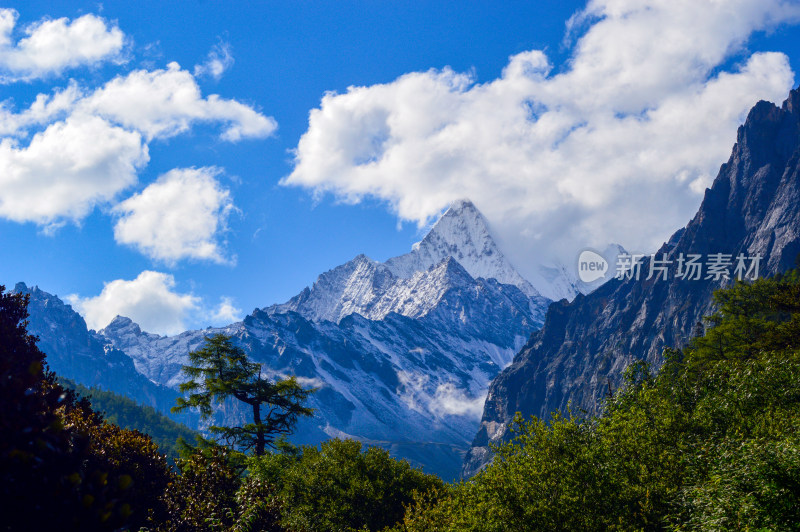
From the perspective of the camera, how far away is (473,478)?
33.2 meters

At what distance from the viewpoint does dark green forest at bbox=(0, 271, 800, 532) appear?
9578 mm

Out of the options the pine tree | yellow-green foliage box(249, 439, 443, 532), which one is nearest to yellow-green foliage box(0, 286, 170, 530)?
yellow-green foliage box(249, 439, 443, 532)

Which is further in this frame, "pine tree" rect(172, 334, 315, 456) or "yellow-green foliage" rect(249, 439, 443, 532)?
"pine tree" rect(172, 334, 315, 456)

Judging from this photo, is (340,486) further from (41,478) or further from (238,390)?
(41,478)

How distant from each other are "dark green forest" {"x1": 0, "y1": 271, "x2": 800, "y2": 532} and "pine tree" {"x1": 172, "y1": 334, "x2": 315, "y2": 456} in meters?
1.84

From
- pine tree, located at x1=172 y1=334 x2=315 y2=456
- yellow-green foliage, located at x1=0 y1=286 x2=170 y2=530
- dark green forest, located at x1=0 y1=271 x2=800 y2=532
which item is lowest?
yellow-green foliage, located at x1=0 y1=286 x2=170 y2=530

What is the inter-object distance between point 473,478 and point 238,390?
20485 mm

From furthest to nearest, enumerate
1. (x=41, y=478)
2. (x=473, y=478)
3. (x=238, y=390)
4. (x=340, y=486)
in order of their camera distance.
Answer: (x=238, y=390) < (x=340, y=486) < (x=473, y=478) < (x=41, y=478)

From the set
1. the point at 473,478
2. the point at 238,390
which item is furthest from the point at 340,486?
the point at 473,478

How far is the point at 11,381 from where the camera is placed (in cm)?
960

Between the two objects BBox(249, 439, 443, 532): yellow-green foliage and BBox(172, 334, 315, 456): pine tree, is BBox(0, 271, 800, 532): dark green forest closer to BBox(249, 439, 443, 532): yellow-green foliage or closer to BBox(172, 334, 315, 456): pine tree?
BBox(249, 439, 443, 532): yellow-green foliage

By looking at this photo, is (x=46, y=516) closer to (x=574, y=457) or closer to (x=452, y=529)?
(x=452, y=529)

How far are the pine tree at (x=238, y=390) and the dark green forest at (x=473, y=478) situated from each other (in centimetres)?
184

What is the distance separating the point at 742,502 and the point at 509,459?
11.3 m
